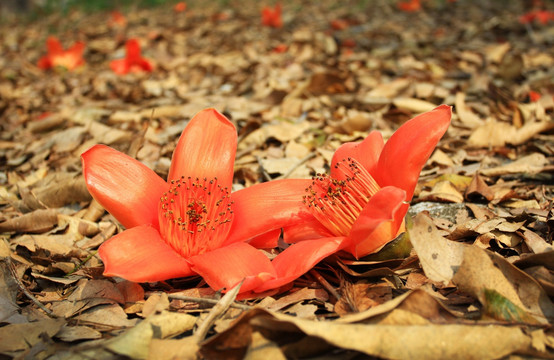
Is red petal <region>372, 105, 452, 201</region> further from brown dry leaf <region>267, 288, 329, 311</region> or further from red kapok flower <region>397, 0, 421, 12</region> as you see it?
red kapok flower <region>397, 0, 421, 12</region>

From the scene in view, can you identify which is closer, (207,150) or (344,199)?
(344,199)

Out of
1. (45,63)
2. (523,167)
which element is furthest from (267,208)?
(45,63)

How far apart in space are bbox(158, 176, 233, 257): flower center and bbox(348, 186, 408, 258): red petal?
43cm

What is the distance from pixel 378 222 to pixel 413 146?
0.99ft

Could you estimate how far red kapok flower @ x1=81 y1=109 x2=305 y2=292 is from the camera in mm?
1418

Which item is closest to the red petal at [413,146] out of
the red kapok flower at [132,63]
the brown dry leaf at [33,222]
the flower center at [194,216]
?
the flower center at [194,216]

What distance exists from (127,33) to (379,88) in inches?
161

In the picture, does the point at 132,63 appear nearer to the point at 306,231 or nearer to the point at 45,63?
the point at 45,63

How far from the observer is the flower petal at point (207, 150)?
69.5 inches

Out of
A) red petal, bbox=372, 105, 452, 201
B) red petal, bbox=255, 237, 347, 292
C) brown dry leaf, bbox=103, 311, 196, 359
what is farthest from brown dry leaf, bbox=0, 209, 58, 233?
red petal, bbox=372, 105, 452, 201

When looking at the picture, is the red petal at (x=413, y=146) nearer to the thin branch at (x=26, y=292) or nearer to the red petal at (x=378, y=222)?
the red petal at (x=378, y=222)

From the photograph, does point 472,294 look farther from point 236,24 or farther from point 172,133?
point 236,24

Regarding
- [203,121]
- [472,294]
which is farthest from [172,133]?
[472,294]

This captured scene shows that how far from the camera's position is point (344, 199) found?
1.55 meters
